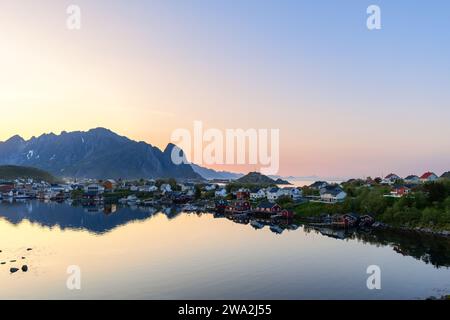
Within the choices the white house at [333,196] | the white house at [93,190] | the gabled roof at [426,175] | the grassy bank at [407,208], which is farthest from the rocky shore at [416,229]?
the white house at [93,190]

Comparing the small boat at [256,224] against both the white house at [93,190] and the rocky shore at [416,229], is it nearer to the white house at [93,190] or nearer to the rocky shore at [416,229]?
the rocky shore at [416,229]

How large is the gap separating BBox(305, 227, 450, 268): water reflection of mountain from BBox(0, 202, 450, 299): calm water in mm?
94

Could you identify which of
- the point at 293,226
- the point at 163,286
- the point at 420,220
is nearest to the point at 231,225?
the point at 293,226

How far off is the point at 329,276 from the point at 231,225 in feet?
95.6

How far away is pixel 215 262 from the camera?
102ft

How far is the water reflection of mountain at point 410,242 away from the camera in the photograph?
32.9 metres

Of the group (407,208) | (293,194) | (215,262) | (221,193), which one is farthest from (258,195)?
(215,262)

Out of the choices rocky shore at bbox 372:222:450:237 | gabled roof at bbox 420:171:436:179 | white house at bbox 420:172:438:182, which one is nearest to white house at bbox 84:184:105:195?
rocky shore at bbox 372:222:450:237

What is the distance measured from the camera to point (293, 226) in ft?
173

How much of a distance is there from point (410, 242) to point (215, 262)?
74.2ft

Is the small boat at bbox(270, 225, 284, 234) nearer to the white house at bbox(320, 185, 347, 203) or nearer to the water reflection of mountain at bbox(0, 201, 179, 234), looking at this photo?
the white house at bbox(320, 185, 347, 203)

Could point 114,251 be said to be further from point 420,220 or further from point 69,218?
point 420,220

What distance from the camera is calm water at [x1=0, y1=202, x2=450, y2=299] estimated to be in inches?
918
